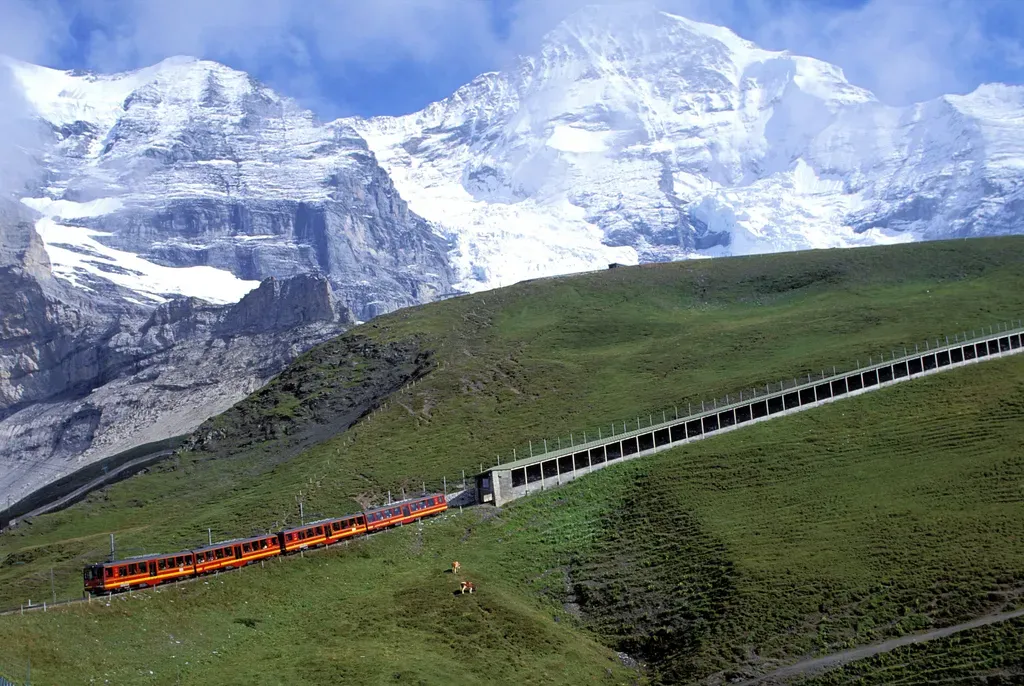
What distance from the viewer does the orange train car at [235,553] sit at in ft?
239

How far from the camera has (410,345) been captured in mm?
164000

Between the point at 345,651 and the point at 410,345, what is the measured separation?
106 metres

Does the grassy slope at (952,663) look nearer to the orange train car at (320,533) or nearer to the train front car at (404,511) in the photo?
the orange train car at (320,533)

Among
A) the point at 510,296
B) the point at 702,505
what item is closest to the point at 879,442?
the point at 702,505

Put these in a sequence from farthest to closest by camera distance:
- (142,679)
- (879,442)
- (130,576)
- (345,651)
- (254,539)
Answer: (879,442)
(254,539)
(130,576)
(345,651)
(142,679)

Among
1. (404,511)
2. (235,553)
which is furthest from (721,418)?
(235,553)

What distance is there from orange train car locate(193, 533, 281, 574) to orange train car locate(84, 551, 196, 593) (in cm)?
79

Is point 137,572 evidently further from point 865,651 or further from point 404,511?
point 865,651

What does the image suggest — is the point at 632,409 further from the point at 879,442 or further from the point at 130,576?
the point at 130,576

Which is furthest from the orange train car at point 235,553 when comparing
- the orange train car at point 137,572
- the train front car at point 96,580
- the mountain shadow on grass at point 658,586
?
the mountain shadow on grass at point 658,586

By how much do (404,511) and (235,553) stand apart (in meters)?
15.6

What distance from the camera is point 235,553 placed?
74.6m

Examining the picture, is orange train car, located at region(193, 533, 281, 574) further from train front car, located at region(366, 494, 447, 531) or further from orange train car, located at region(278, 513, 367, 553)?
train front car, located at region(366, 494, 447, 531)

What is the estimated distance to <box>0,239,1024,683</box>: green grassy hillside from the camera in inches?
2408
